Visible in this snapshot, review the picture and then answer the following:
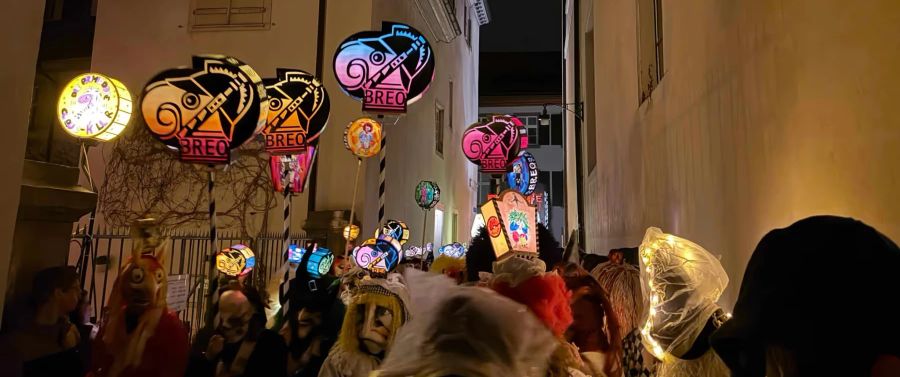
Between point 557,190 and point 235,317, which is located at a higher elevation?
point 557,190

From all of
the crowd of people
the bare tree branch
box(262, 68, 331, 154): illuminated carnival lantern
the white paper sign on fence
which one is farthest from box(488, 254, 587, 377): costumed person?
the bare tree branch

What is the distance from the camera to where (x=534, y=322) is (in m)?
1.50

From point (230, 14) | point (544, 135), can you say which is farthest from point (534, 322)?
point (544, 135)

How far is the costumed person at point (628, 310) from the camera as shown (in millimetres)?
3152

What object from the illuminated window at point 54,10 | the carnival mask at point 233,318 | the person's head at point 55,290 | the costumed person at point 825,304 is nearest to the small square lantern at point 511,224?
the carnival mask at point 233,318

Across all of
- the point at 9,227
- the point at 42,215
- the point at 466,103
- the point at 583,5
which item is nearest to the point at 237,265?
the point at 42,215

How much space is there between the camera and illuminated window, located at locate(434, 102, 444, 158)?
15.3 m

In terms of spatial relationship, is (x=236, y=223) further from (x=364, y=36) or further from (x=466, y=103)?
(x=466, y=103)

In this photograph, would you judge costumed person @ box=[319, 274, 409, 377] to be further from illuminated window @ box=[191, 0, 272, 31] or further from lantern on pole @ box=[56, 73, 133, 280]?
illuminated window @ box=[191, 0, 272, 31]

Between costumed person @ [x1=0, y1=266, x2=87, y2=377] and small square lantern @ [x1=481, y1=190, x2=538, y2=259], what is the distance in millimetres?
2721

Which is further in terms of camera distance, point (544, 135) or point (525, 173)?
point (544, 135)

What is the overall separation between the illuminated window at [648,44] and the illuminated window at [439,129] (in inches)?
378

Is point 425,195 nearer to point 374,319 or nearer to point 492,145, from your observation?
point 492,145

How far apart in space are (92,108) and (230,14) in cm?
576
